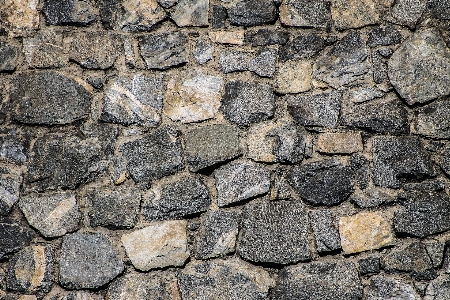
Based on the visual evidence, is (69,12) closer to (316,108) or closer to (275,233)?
(316,108)

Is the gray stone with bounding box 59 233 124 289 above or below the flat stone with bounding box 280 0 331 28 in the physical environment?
below

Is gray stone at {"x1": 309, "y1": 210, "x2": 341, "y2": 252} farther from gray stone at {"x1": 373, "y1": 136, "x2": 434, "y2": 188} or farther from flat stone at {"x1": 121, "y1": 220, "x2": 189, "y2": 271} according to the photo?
flat stone at {"x1": 121, "y1": 220, "x2": 189, "y2": 271}

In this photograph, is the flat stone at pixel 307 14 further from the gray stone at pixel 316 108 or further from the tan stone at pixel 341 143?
the tan stone at pixel 341 143

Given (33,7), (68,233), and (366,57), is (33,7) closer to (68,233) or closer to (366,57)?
(68,233)

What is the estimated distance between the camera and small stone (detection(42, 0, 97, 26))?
2412 millimetres

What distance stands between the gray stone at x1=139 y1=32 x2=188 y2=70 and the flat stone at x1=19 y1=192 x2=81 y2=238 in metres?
0.65

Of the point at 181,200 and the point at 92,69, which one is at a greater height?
the point at 92,69

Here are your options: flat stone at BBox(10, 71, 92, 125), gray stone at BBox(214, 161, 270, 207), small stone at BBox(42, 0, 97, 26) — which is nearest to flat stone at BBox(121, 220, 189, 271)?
gray stone at BBox(214, 161, 270, 207)

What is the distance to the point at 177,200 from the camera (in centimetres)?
229

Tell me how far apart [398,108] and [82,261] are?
4.70 ft

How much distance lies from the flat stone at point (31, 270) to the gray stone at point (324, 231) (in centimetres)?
108

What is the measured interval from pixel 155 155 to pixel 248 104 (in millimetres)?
440

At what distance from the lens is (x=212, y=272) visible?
88.8 inches

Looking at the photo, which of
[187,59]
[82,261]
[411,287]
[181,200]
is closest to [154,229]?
[181,200]
